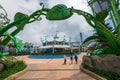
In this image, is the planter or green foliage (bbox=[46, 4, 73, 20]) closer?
green foliage (bbox=[46, 4, 73, 20])

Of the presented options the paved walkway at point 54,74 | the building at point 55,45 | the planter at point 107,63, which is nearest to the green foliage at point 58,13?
the planter at point 107,63

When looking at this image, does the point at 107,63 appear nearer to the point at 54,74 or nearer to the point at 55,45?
the point at 54,74

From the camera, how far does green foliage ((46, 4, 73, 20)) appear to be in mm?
16375

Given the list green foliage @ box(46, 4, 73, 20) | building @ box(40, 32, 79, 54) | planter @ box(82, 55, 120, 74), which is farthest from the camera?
building @ box(40, 32, 79, 54)

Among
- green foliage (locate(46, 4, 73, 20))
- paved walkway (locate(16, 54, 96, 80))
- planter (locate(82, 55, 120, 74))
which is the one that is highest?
green foliage (locate(46, 4, 73, 20))

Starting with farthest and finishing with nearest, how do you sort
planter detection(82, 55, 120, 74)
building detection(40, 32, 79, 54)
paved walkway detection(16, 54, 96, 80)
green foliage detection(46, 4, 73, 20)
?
building detection(40, 32, 79, 54) < paved walkway detection(16, 54, 96, 80) < planter detection(82, 55, 120, 74) < green foliage detection(46, 4, 73, 20)

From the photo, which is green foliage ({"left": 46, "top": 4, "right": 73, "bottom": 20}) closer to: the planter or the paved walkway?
the planter

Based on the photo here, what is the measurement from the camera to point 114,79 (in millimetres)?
16516

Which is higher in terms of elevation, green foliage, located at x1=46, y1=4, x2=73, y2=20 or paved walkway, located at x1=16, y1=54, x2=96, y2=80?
green foliage, located at x1=46, y1=4, x2=73, y2=20

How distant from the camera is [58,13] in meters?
16.4

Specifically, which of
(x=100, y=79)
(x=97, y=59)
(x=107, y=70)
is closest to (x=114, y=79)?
(x=100, y=79)

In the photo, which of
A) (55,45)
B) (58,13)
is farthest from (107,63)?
(55,45)

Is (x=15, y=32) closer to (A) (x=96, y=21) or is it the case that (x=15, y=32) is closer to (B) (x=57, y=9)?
(B) (x=57, y=9)

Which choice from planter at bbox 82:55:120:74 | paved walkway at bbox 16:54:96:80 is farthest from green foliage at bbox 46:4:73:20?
paved walkway at bbox 16:54:96:80
